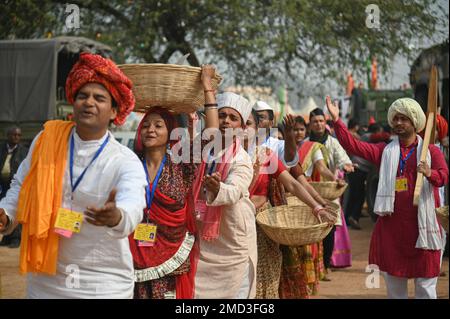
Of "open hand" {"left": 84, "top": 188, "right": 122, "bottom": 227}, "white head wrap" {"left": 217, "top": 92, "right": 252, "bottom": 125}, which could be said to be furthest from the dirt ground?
"open hand" {"left": 84, "top": 188, "right": 122, "bottom": 227}

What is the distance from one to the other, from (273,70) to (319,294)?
10.2 m

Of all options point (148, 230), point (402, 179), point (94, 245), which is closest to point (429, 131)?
point (402, 179)

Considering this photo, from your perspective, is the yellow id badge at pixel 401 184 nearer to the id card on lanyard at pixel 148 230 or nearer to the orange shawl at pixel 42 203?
the id card on lanyard at pixel 148 230

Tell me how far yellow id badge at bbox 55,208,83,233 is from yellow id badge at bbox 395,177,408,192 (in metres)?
3.12

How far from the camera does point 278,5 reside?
52.3 feet

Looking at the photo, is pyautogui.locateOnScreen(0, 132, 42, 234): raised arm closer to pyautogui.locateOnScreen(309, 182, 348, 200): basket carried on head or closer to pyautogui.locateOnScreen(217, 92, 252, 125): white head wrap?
pyautogui.locateOnScreen(217, 92, 252, 125): white head wrap

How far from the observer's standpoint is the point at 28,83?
13078mm

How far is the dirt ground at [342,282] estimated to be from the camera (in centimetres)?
787

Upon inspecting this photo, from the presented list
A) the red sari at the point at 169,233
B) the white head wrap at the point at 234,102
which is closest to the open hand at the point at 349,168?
the white head wrap at the point at 234,102

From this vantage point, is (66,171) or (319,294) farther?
(319,294)

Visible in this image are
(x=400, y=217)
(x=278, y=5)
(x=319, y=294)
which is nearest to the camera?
(x=400, y=217)

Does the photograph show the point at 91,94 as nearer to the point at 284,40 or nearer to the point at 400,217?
the point at 400,217

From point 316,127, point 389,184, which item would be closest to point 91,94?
point 389,184

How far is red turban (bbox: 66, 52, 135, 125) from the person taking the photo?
11.7 ft
